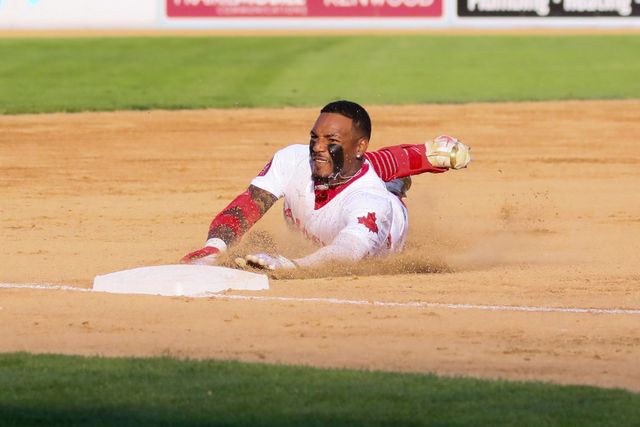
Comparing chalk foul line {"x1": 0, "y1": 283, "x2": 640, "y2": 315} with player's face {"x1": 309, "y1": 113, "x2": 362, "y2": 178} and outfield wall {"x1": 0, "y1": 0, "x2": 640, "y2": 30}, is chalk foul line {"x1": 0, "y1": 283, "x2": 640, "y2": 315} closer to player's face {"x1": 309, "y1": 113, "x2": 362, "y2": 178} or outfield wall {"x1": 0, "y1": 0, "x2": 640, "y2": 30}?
player's face {"x1": 309, "y1": 113, "x2": 362, "y2": 178}

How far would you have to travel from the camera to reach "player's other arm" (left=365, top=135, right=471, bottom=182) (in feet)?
36.3

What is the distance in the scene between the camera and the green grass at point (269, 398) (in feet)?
21.2

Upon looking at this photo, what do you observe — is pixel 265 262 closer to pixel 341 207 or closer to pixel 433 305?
pixel 341 207

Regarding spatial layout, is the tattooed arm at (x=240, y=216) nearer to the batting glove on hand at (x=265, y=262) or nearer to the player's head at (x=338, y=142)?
the player's head at (x=338, y=142)

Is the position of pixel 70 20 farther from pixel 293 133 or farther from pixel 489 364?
pixel 489 364

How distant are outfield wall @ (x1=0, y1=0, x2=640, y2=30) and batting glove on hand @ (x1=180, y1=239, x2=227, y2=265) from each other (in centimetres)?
2963

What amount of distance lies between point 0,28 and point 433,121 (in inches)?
848

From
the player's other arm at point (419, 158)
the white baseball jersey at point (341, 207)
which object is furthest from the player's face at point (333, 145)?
the player's other arm at point (419, 158)

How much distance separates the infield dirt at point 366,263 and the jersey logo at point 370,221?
10.8 inches

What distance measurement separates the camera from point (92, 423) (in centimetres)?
634

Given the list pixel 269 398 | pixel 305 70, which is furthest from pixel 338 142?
pixel 305 70

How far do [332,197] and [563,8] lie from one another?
2987 cm

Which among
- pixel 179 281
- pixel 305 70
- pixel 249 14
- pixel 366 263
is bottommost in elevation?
pixel 249 14

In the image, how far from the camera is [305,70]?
91.0 feet
